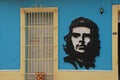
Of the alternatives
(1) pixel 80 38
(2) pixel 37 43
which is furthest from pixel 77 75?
(2) pixel 37 43

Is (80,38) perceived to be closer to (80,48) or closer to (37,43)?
(80,48)

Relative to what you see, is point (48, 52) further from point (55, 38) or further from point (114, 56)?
point (114, 56)

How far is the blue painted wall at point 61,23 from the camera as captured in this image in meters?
12.2

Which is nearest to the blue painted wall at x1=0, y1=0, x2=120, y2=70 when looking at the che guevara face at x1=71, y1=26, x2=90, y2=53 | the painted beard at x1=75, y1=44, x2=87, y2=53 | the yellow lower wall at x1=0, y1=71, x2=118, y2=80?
the yellow lower wall at x1=0, y1=71, x2=118, y2=80

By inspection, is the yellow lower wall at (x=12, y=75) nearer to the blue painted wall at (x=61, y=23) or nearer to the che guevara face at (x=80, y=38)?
the blue painted wall at (x=61, y=23)

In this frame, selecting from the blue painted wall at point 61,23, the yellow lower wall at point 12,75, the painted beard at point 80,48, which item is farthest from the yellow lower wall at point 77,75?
the painted beard at point 80,48

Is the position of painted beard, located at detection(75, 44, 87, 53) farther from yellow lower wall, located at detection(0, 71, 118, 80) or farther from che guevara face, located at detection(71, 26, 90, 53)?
yellow lower wall, located at detection(0, 71, 118, 80)

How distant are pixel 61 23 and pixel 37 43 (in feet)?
3.39

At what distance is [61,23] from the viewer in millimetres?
12414

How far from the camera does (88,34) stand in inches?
484

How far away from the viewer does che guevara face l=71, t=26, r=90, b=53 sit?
12312 millimetres

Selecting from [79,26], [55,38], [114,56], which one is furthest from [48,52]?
[114,56]

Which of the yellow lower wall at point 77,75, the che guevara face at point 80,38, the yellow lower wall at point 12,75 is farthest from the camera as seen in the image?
the yellow lower wall at point 12,75

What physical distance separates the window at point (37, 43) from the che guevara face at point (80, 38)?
2.18ft
